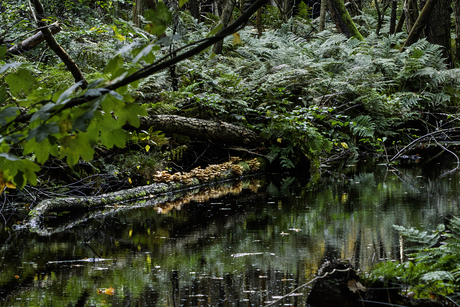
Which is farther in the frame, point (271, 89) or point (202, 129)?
point (271, 89)

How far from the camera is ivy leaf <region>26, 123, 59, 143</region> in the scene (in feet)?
3.09

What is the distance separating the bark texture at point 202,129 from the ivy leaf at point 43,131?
19.9 ft

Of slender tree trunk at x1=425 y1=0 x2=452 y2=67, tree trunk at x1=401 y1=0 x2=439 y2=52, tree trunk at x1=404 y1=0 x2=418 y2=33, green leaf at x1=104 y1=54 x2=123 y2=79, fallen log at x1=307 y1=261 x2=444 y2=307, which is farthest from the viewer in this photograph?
tree trunk at x1=404 y1=0 x2=418 y2=33

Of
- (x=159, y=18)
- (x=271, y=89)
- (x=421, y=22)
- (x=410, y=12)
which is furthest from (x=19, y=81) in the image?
(x=410, y=12)

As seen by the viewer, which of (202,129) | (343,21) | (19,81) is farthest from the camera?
(343,21)

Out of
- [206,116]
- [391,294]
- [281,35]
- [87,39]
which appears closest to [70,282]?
[391,294]

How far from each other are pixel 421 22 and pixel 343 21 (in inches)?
110

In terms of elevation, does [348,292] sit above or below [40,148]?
below

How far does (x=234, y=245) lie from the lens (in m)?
3.71

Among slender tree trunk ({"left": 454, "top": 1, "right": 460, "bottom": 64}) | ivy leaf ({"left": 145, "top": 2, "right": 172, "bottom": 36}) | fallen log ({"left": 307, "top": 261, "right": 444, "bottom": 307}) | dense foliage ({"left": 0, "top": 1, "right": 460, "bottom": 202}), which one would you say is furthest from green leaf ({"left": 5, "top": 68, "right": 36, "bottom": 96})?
slender tree trunk ({"left": 454, "top": 1, "right": 460, "bottom": 64})

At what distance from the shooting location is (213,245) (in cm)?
373

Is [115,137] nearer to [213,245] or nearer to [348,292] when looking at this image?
[348,292]

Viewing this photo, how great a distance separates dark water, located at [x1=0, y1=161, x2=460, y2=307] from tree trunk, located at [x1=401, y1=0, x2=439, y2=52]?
6772 millimetres

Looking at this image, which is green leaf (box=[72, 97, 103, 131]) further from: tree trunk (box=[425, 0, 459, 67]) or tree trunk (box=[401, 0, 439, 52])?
tree trunk (box=[425, 0, 459, 67])
